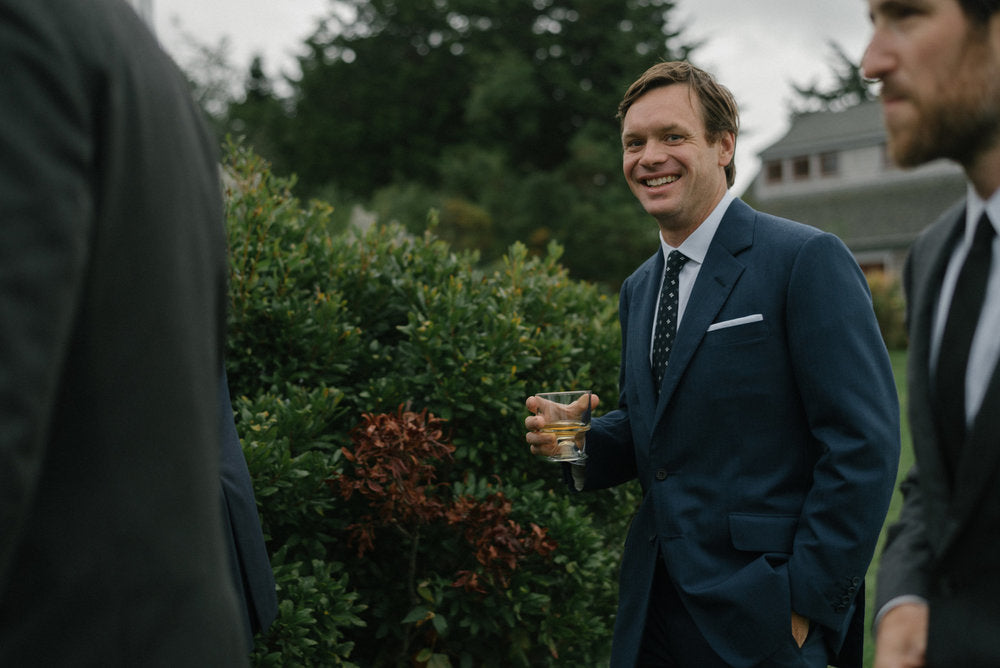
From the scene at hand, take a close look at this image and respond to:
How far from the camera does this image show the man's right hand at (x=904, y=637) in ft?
4.63

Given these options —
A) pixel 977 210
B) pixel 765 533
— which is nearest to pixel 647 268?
pixel 765 533

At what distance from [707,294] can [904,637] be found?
4.93 ft

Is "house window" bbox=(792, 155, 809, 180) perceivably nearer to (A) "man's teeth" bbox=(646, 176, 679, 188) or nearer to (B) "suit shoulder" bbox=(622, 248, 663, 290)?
(B) "suit shoulder" bbox=(622, 248, 663, 290)

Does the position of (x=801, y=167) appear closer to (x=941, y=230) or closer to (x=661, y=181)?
(x=661, y=181)

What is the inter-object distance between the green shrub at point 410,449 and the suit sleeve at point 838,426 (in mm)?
1636

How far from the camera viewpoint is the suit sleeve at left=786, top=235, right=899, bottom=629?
2432 mm

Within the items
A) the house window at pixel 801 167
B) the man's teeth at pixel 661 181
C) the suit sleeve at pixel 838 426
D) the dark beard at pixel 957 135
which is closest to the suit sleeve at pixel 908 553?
the dark beard at pixel 957 135

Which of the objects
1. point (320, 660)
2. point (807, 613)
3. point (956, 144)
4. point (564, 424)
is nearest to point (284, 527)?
point (320, 660)

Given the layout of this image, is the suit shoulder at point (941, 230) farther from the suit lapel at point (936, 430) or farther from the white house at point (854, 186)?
the white house at point (854, 186)

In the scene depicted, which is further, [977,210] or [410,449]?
[410,449]

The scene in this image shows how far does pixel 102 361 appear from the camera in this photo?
39.8 inches

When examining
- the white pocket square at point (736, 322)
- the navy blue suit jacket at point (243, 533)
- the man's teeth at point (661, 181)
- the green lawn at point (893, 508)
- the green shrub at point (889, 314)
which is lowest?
the green shrub at point (889, 314)

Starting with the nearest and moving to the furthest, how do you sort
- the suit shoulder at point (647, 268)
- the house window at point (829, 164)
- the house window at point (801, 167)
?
the suit shoulder at point (647, 268), the house window at point (829, 164), the house window at point (801, 167)

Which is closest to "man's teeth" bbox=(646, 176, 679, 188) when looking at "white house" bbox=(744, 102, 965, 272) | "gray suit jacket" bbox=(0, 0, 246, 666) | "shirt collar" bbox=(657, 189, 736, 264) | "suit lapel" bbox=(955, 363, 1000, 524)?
"shirt collar" bbox=(657, 189, 736, 264)
